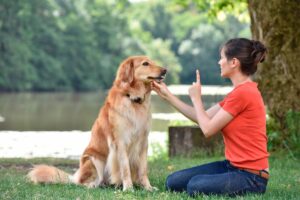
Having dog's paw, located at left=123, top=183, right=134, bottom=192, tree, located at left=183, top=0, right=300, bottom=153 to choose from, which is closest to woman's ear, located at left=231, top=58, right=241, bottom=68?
dog's paw, located at left=123, top=183, right=134, bottom=192

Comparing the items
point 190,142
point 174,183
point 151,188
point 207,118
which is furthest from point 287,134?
point 207,118

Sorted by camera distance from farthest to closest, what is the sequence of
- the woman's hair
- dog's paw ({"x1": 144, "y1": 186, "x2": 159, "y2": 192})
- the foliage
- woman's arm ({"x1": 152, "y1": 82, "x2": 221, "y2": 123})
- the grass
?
1. the foliage
2. dog's paw ({"x1": 144, "y1": 186, "x2": 159, "y2": 192})
3. woman's arm ({"x1": 152, "y1": 82, "x2": 221, "y2": 123})
4. the grass
5. the woman's hair

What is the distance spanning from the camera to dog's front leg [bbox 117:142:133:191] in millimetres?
6934

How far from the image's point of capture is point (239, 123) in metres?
→ 5.86

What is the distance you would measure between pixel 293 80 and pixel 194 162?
7.52 feet

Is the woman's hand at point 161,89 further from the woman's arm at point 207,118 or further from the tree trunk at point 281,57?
the tree trunk at point 281,57

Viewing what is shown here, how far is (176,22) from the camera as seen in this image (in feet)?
393

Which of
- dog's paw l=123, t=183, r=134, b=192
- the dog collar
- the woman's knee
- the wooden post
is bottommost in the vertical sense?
dog's paw l=123, t=183, r=134, b=192

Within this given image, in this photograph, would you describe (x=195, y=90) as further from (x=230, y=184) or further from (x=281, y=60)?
(x=281, y=60)

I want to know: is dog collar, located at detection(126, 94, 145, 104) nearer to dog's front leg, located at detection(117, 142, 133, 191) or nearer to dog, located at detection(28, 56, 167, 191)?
dog, located at detection(28, 56, 167, 191)

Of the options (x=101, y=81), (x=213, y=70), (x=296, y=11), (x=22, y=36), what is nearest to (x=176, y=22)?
(x=213, y=70)

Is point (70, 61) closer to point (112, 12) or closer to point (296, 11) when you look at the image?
point (112, 12)

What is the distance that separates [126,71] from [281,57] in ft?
15.7

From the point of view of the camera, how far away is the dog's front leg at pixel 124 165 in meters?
6.93
